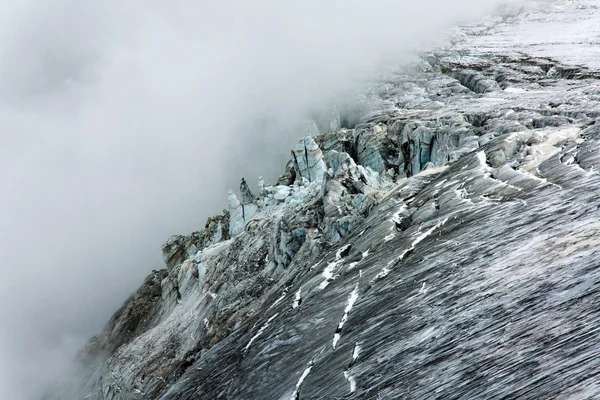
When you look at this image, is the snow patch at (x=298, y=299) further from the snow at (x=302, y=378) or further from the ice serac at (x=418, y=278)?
the snow at (x=302, y=378)

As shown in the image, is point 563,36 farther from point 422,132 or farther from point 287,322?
point 287,322

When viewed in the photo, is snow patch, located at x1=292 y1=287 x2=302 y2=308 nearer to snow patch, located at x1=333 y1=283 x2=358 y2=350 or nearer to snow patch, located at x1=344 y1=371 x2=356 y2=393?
snow patch, located at x1=333 y1=283 x2=358 y2=350

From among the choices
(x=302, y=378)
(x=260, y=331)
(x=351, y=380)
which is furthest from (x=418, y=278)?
(x=260, y=331)

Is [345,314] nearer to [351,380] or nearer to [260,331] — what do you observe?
[351,380]

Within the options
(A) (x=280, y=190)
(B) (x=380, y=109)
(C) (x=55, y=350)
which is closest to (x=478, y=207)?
(A) (x=280, y=190)

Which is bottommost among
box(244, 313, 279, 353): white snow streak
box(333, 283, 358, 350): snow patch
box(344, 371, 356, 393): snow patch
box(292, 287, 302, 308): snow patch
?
box(244, 313, 279, 353): white snow streak

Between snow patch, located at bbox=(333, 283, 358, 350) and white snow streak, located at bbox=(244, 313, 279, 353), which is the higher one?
snow patch, located at bbox=(333, 283, 358, 350)

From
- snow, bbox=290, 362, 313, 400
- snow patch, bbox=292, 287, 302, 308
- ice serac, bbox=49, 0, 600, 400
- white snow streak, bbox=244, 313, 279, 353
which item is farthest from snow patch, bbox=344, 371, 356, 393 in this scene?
white snow streak, bbox=244, 313, 279, 353

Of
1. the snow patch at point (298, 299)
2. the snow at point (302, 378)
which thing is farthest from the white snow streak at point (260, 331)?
the snow at point (302, 378)
